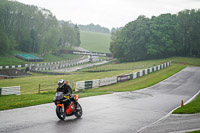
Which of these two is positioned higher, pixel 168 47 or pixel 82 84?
pixel 168 47

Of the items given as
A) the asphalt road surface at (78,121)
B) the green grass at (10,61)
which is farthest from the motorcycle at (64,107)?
the green grass at (10,61)

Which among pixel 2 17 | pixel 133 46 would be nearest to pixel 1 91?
pixel 133 46

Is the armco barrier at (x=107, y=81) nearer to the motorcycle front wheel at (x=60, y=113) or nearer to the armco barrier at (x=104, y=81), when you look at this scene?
the armco barrier at (x=104, y=81)

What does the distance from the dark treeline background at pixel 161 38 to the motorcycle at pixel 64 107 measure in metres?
80.5

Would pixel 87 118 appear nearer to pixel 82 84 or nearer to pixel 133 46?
pixel 82 84

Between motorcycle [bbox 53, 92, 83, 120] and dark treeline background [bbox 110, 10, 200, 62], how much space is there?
80521 mm

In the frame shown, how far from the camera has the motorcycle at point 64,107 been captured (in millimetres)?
12166

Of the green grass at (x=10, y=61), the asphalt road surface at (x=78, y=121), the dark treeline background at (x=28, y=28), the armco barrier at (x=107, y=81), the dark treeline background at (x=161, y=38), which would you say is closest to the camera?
the asphalt road surface at (x=78, y=121)

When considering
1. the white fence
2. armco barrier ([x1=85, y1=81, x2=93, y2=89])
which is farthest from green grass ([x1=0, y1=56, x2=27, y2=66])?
the white fence

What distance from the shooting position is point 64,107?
12758 millimetres

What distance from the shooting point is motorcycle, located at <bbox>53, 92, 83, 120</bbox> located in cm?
1217

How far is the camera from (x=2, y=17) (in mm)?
105875

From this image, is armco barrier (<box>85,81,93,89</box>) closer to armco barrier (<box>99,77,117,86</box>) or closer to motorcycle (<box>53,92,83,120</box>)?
armco barrier (<box>99,77,117,86</box>)

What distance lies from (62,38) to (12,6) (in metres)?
39.1
